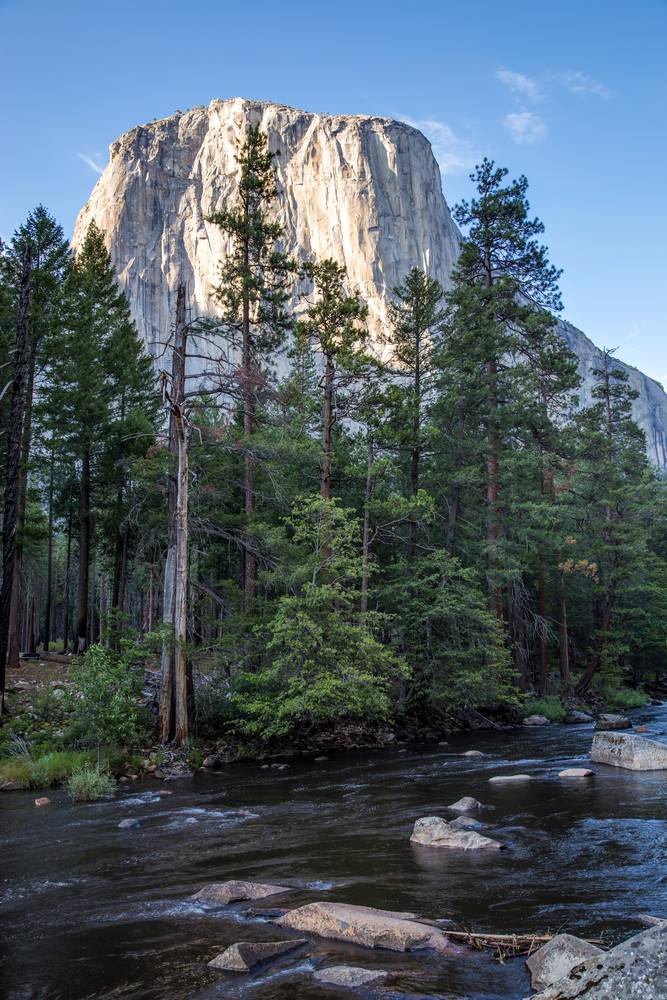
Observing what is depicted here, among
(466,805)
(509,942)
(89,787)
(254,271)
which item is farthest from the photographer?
(254,271)

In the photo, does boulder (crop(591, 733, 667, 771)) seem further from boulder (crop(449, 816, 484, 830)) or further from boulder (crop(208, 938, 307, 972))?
boulder (crop(208, 938, 307, 972))

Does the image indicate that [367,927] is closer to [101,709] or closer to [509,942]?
[509,942]

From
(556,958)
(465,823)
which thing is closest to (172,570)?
(465,823)

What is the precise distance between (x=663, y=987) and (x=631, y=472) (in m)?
42.4

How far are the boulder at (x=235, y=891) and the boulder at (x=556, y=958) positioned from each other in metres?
→ 3.02

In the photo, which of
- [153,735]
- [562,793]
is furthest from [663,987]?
[153,735]

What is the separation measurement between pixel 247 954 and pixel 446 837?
4.27 m

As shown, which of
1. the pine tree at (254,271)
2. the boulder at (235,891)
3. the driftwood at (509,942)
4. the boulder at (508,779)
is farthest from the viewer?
the pine tree at (254,271)

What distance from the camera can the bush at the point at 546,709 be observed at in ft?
83.9

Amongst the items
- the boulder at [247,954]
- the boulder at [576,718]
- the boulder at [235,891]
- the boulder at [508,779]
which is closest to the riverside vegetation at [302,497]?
the boulder at [576,718]

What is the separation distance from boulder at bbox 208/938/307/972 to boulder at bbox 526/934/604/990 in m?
1.92

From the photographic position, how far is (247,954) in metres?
5.43

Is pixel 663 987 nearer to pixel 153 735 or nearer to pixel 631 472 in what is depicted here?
pixel 153 735

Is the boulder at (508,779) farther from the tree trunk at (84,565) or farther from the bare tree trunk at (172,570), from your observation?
the tree trunk at (84,565)
